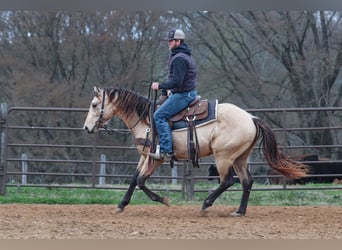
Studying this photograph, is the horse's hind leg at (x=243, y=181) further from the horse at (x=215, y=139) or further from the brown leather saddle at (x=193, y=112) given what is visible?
the brown leather saddle at (x=193, y=112)

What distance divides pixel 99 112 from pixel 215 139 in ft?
5.27

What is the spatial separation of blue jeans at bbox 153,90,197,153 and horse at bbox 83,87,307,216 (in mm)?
168

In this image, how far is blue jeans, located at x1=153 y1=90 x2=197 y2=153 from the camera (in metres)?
7.31

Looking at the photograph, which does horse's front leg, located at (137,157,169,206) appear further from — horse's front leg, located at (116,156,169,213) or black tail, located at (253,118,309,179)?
black tail, located at (253,118,309,179)

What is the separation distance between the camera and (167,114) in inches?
289

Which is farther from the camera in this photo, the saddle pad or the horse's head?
the horse's head

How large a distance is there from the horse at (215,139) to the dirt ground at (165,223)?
0.40 metres

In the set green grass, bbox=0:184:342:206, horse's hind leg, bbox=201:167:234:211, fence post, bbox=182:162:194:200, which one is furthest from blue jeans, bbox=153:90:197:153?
fence post, bbox=182:162:194:200

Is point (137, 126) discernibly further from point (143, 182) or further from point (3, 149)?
point (3, 149)

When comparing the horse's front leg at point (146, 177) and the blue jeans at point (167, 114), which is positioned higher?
the blue jeans at point (167, 114)

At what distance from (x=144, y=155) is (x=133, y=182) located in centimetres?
37

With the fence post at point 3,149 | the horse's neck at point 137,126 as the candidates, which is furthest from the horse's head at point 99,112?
the fence post at point 3,149

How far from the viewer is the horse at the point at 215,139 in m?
7.37

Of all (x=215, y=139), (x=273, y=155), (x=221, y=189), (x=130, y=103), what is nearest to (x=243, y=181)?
(x=221, y=189)
